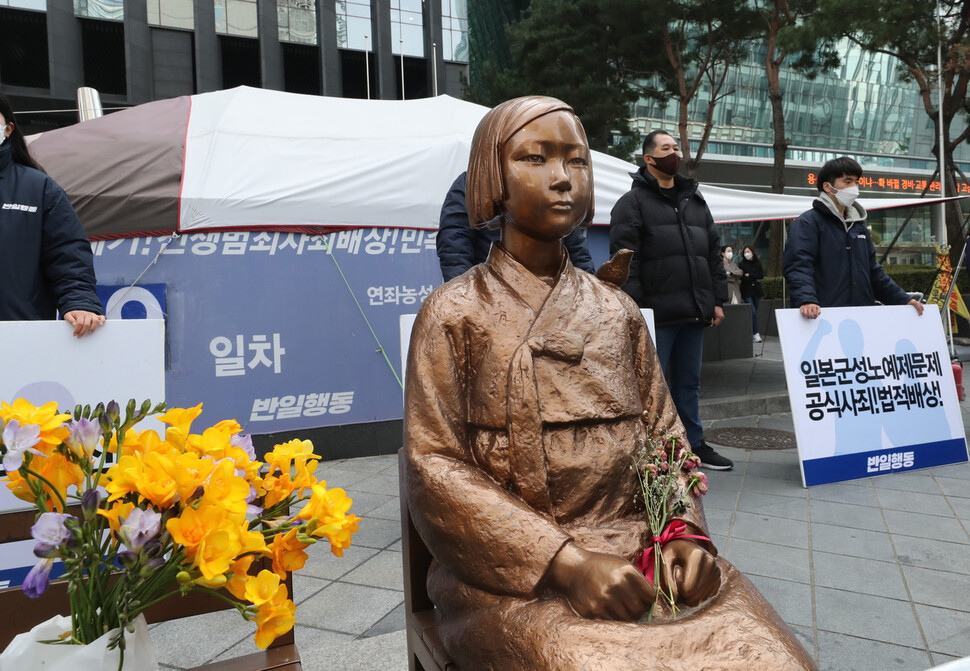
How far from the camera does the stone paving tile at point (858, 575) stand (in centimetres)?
283

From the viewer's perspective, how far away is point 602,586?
1.21m

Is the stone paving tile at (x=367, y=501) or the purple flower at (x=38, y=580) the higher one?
the purple flower at (x=38, y=580)

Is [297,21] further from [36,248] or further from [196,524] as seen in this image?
[196,524]

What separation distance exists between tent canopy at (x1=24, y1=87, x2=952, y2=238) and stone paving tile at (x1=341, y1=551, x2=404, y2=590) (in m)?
2.73

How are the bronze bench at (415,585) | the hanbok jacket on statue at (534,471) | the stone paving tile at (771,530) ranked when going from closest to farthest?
the hanbok jacket on statue at (534,471), the bronze bench at (415,585), the stone paving tile at (771,530)

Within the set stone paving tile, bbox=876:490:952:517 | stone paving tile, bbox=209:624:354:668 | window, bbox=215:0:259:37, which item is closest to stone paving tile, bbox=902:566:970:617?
stone paving tile, bbox=876:490:952:517

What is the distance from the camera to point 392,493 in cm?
443

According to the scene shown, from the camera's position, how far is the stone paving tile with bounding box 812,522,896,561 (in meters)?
3.21

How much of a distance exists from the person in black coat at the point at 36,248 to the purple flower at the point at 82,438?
1.70 meters

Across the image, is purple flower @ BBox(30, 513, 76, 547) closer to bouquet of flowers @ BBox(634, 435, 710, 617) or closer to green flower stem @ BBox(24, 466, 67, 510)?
green flower stem @ BBox(24, 466, 67, 510)

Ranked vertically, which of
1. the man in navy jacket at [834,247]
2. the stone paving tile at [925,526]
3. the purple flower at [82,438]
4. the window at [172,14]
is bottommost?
the stone paving tile at [925,526]

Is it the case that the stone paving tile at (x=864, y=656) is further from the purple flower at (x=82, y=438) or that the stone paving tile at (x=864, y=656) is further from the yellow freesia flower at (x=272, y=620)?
the purple flower at (x=82, y=438)

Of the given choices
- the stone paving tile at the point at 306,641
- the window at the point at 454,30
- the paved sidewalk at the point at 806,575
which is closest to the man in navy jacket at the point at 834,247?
the paved sidewalk at the point at 806,575

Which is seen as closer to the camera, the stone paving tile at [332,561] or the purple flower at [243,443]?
the purple flower at [243,443]
